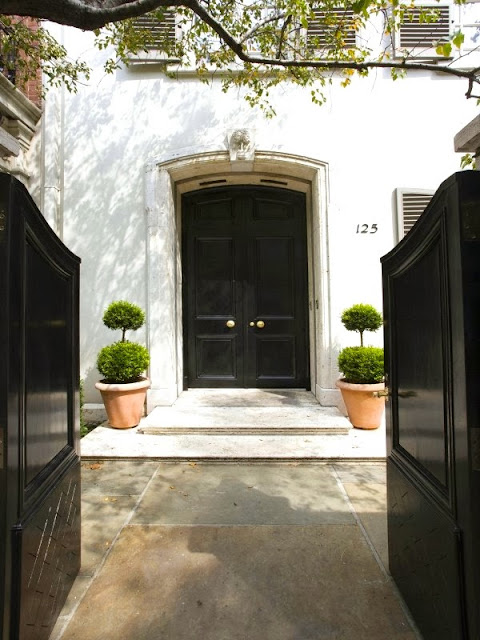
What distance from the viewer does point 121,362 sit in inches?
194

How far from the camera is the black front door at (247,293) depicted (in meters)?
6.52

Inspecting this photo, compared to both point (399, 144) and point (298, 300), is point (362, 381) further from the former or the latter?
point (399, 144)

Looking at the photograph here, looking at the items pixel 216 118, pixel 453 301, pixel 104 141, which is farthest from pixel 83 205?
pixel 453 301

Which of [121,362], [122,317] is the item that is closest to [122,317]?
[122,317]

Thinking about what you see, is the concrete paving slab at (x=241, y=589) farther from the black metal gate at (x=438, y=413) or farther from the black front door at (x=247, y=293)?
the black front door at (x=247, y=293)

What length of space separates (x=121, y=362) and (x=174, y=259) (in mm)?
1957

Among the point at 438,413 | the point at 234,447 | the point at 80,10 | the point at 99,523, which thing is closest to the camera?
the point at 438,413

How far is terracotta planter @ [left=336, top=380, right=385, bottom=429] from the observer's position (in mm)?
4773

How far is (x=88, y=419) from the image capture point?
5613 millimetres

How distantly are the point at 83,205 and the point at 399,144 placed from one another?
15.6 ft

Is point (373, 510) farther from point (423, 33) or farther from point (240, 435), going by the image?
point (423, 33)

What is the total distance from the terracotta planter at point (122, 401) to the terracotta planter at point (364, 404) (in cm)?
263

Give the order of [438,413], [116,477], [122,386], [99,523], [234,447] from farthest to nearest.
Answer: [122,386] < [234,447] < [116,477] < [99,523] < [438,413]

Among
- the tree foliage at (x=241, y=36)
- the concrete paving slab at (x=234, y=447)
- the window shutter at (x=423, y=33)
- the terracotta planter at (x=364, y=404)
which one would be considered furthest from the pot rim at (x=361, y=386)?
the window shutter at (x=423, y=33)
